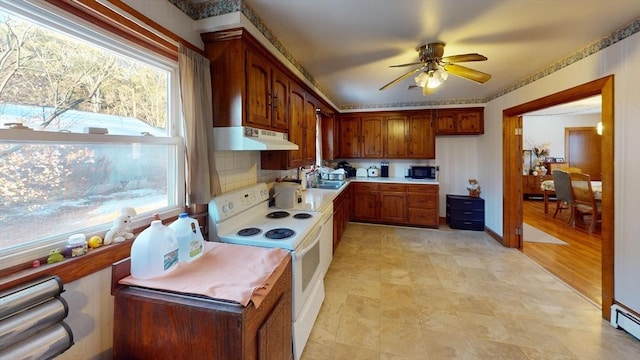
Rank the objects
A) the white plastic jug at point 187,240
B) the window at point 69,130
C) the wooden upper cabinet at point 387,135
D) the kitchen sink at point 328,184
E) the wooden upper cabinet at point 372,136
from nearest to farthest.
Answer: the window at point 69,130, the white plastic jug at point 187,240, the kitchen sink at point 328,184, the wooden upper cabinet at point 387,135, the wooden upper cabinet at point 372,136

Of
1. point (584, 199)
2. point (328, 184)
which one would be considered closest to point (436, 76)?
point (328, 184)

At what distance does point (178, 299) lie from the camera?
1025 mm

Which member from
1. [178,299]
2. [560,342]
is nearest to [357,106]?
[560,342]

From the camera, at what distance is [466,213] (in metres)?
4.43

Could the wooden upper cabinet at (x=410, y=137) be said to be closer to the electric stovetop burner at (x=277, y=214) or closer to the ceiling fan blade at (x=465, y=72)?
the ceiling fan blade at (x=465, y=72)

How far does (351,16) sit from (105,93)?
1.62m

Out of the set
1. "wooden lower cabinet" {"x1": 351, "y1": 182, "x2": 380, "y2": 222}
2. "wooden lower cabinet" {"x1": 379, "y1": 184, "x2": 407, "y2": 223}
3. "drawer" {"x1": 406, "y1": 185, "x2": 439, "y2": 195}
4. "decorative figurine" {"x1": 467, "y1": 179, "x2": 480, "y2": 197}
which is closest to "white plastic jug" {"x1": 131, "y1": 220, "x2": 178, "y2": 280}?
"wooden lower cabinet" {"x1": 351, "y1": 182, "x2": 380, "y2": 222}

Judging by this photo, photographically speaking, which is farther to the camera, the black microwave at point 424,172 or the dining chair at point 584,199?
the black microwave at point 424,172

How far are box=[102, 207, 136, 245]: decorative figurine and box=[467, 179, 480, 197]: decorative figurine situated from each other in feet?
16.4

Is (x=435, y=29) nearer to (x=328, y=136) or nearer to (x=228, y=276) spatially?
(x=228, y=276)

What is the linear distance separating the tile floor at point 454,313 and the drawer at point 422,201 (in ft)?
3.86

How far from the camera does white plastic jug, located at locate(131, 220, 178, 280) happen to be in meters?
1.12

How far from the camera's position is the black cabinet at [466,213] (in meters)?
4.37

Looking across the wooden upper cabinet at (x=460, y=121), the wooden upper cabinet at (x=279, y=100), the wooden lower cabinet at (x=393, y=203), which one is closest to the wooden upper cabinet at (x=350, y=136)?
the wooden lower cabinet at (x=393, y=203)
